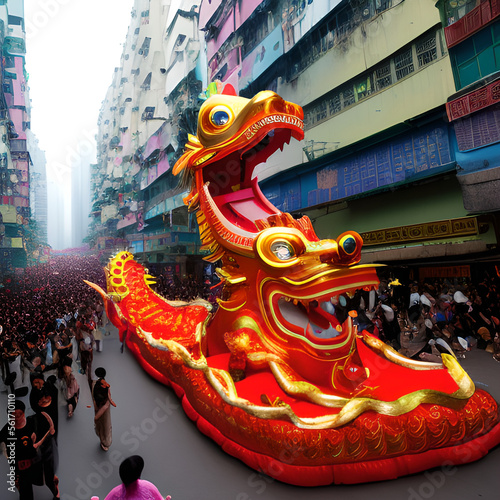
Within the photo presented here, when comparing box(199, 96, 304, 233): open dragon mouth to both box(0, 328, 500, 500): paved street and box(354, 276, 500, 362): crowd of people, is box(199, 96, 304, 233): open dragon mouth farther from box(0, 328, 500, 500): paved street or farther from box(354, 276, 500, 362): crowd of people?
box(354, 276, 500, 362): crowd of people

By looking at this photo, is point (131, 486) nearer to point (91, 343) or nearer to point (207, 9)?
point (91, 343)

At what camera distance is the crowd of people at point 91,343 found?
3.28 metres

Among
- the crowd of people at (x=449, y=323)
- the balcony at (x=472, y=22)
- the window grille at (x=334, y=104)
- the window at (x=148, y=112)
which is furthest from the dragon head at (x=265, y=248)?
the window at (x=148, y=112)

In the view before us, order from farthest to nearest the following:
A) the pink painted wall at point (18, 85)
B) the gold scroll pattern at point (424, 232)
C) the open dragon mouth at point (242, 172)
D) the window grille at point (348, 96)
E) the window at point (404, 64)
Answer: the pink painted wall at point (18, 85), the window grille at point (348, 96), the window at point (404, 64), the gold scroll pattern at point (424, 232), the open dragon mouth at point (242, 172)

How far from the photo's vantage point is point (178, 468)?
382 centimetres

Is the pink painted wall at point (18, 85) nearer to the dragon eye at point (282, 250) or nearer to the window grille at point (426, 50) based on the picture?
the window grille at point (426, 50)

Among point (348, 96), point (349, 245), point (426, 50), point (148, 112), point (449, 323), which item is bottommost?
point (449, 323)

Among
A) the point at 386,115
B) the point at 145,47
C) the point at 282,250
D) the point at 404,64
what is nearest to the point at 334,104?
the point at 386,115

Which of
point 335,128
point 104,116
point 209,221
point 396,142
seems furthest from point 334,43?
point 104,116

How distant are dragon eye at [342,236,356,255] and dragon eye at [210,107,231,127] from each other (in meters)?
2.47

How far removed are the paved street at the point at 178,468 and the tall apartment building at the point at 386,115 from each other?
5.13 meters

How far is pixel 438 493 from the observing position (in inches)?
125

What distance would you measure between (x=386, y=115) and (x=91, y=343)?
9878mm

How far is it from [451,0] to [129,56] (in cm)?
3988
